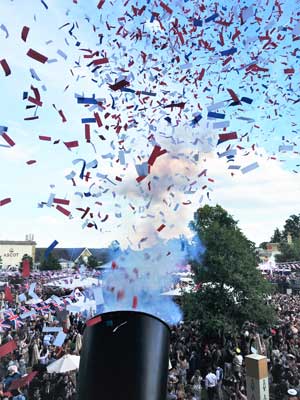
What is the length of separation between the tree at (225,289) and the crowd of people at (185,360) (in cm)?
43

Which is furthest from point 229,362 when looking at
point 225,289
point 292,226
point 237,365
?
point 292,226

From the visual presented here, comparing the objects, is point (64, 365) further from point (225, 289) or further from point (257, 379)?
point (225, 289)

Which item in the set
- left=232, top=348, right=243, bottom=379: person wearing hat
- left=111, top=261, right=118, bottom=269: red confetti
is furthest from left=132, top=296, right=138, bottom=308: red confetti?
left=232, top=348, right=243, bottom=379: person wearing hat

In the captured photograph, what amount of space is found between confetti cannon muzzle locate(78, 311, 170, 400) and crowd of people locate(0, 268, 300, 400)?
4.17 m

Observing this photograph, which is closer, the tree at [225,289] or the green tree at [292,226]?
the tree at [225,289]

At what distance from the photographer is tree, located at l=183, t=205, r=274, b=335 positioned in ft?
44.3

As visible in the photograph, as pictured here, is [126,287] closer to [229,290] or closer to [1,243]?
[229,290]

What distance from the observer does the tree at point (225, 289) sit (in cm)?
1350

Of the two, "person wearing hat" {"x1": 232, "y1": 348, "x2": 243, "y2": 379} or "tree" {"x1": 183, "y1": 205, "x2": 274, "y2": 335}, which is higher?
"tree" {"x1": 183, "y1": 205, "x2": 274, "y2": 335}

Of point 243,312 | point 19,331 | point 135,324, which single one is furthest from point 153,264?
point 243,312

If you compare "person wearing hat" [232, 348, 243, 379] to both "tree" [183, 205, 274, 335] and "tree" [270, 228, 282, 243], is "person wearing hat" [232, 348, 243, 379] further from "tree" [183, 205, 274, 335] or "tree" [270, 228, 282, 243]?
"tree" [270, 228, 282, 243]

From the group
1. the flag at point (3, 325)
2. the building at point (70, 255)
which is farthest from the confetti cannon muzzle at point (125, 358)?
the building at point (70, 255)

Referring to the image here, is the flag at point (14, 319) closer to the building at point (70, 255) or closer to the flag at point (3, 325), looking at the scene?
Result: the flag at point (3, 325)

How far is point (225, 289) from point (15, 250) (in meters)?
83.0
